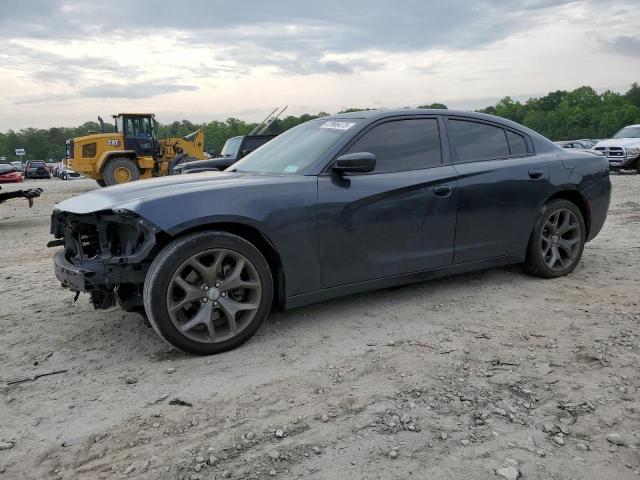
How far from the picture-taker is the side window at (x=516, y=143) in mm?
4602

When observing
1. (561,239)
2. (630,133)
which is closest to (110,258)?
(561,239)

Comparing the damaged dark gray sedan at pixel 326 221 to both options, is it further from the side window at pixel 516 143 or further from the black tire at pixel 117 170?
the black tire at pixel 117 170

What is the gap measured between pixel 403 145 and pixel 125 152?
15.2m

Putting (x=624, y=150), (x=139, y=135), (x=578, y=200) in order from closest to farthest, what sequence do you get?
(x=578, y=200) → (x=624, y=150) → (x=139, y=135)

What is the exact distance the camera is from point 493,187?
168 inches

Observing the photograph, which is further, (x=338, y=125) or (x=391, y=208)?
(x=338, y=125)

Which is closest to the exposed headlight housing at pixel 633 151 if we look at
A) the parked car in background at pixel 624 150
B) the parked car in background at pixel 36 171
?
the parked car in background at pixel 624 150

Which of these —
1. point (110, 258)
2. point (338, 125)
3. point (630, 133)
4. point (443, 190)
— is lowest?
point (110, 258)

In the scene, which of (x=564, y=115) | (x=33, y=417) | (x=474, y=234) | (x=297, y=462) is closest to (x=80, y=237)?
(x=33, y=417)

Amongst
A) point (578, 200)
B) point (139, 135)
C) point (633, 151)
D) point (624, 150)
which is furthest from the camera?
point (139, 135)

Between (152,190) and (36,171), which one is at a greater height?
(152,190)

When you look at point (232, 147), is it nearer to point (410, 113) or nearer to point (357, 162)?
point (410, 113)

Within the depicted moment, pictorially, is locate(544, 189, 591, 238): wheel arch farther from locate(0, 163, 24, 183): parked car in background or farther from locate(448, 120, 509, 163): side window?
locate(0, 163, 24, 183): parked car in background

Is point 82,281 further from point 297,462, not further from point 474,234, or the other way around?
point 474,234
